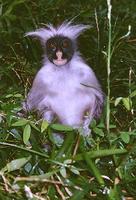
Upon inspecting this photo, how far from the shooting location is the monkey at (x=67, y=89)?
5.07 ft

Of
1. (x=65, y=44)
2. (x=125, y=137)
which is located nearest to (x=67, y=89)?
(x=65, y=44)

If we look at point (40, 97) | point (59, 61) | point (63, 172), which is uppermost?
point (59, 61)

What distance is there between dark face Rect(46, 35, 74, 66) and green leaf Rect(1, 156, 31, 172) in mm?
305

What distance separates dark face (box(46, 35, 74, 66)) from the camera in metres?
1.52

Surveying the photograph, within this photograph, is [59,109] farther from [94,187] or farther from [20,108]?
[94,187]

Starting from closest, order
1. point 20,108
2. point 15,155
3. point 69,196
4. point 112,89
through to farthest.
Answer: point 69,196 < point 15,155 < point 20,108 < point 112,89

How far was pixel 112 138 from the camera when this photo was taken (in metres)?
1.47

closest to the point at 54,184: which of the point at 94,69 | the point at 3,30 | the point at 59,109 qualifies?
the point at 59,109

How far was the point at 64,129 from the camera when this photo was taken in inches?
55.9

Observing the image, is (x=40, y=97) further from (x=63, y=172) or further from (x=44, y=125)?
(x=63, y=172)

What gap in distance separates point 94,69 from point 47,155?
0.39m

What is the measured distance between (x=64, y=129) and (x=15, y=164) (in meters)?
0.16

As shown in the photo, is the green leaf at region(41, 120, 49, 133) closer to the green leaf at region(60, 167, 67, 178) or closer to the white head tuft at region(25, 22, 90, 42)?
the green leaf at region(60, 167, 67, 178)

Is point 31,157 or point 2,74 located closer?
point 31,157
